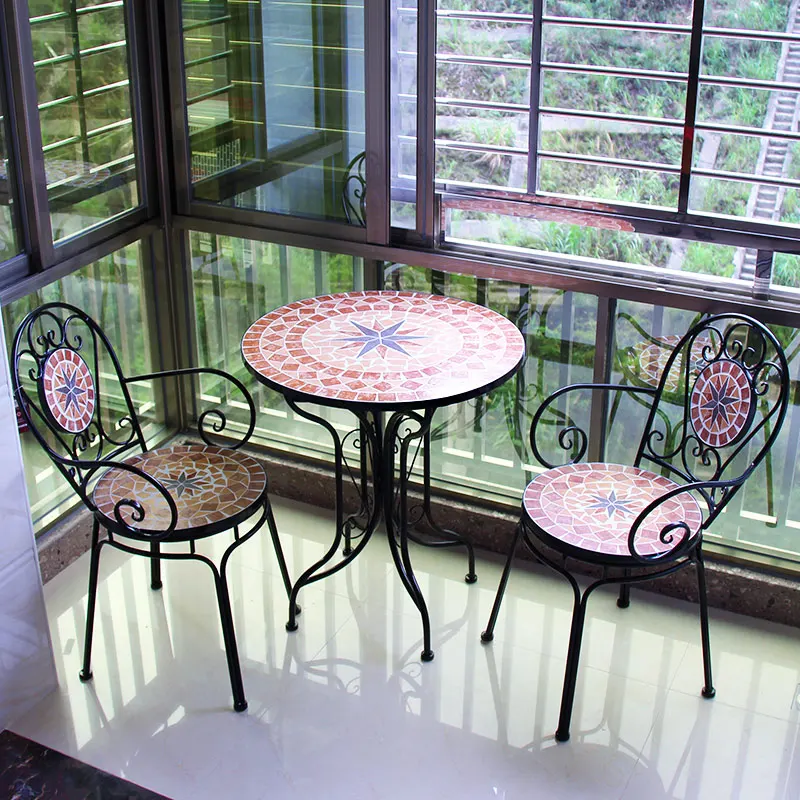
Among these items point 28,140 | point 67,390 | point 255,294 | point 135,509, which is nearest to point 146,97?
point 28,140

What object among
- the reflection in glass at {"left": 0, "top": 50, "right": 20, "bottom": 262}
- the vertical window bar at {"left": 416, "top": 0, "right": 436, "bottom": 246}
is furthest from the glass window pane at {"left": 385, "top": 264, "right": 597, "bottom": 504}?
the reflection in glass at {"left": 0, "top": 50, "right": 20, "bottom": 262}

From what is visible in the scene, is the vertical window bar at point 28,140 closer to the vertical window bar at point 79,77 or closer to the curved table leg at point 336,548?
the vertical window bar at point 79,77

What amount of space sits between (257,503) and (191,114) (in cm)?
126

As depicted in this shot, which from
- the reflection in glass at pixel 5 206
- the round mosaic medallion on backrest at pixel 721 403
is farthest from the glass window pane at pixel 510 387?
the reflection in glass at pixel 5 206

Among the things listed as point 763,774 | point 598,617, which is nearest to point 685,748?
point 763,774

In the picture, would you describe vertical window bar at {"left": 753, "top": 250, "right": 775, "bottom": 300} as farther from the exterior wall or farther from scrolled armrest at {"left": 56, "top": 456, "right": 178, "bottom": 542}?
the exterior wall

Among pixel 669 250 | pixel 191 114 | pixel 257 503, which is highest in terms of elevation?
pixel 191 114

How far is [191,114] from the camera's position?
10.4ft

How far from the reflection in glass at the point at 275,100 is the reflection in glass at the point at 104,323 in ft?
1.22

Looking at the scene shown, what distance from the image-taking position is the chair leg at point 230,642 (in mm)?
2484

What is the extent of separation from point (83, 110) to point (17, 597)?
130 centimetres

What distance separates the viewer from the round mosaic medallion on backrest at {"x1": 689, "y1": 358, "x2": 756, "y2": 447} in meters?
2.55

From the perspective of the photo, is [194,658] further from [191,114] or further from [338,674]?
[191,114]

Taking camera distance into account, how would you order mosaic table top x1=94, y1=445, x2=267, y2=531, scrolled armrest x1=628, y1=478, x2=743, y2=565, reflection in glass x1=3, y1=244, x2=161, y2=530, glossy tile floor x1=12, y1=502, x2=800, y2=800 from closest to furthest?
1. scrolled armrest x1=628, y1=478, x2=743, y2=565
2. glossy tile floor x1=12, y1=502, x2=800, y2=800
3. mosaic table top x1=94, y1=445, x2=267, y2=531
4. reflection in glass x1=3, y1=244, x2=161, y2=530
